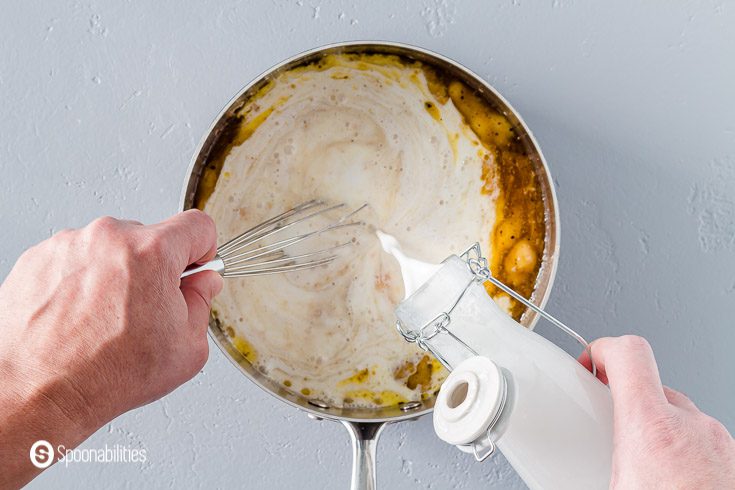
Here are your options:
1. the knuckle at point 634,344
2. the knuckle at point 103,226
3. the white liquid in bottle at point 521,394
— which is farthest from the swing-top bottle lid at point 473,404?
the knuckle at point 103,226

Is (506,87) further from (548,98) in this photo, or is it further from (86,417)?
(86,417)

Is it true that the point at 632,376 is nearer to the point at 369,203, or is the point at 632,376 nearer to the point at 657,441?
the point at 657,441

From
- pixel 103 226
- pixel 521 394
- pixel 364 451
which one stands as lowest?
pixel 364 451

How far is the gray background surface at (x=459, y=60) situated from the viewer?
577mm

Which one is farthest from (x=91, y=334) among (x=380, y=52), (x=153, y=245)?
(x=380, y=52)

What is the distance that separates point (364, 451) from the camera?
53 cm

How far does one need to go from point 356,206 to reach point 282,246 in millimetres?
76

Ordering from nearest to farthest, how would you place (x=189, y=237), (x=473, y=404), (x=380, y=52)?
1. (x=473, y=404)
2. (x=189, y=237)
3. (x=380, y=52)

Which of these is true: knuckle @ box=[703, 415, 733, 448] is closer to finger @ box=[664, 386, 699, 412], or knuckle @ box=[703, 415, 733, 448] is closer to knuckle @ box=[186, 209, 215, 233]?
finger @ box=[664, 386, 699, 412]

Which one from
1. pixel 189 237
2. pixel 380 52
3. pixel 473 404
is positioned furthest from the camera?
Answer: pixel 380 52

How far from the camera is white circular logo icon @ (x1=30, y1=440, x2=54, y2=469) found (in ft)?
1.32

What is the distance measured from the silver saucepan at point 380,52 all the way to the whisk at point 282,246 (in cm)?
5

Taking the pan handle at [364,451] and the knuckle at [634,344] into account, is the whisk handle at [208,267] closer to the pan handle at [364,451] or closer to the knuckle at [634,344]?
the pan handle at [364,451]

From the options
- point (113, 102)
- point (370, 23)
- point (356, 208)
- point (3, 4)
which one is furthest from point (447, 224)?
point (3, 4)
